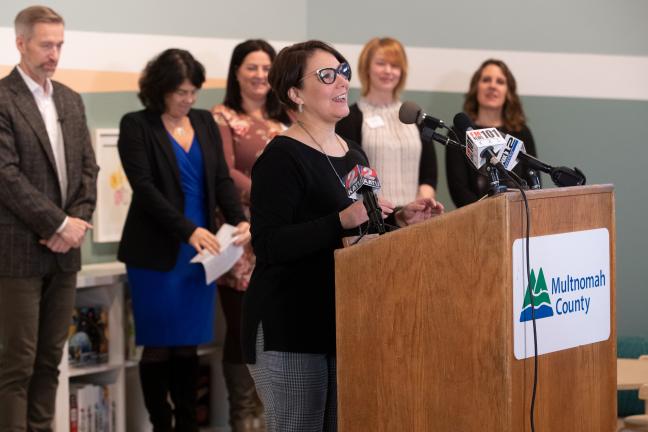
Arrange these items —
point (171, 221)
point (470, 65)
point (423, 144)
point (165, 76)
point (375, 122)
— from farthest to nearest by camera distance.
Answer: point (470, 65), point (423, 144), point (375, 122), point (165, 76), point (171, 221)

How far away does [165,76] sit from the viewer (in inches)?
175

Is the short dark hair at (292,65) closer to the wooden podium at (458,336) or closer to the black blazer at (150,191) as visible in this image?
the wooden podium at (458,336)

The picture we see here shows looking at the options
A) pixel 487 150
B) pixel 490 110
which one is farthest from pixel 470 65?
pixel 487 150

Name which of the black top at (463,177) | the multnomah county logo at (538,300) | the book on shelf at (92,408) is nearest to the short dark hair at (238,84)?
the black top at (463,177)

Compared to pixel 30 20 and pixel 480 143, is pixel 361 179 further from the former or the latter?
pixel 30 20

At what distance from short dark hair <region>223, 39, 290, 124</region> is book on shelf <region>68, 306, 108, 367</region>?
1.20 meters

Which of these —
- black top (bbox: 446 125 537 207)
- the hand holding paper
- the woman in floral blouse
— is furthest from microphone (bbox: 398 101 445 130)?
black top (bbox: 446 125 537 207)

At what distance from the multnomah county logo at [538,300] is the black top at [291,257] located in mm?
570

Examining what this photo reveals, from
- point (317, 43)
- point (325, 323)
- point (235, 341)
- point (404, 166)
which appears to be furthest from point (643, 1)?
point (325, 323)

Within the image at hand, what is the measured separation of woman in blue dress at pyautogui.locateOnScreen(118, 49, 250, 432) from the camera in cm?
442

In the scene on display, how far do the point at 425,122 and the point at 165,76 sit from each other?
2.29 meters

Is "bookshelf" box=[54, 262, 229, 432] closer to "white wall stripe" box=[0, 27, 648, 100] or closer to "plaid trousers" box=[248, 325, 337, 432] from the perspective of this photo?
"white wall stripe" box=[0, 27, 648, 100]

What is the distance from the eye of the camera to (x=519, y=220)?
6.30 ft

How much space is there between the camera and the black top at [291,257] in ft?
7.96
